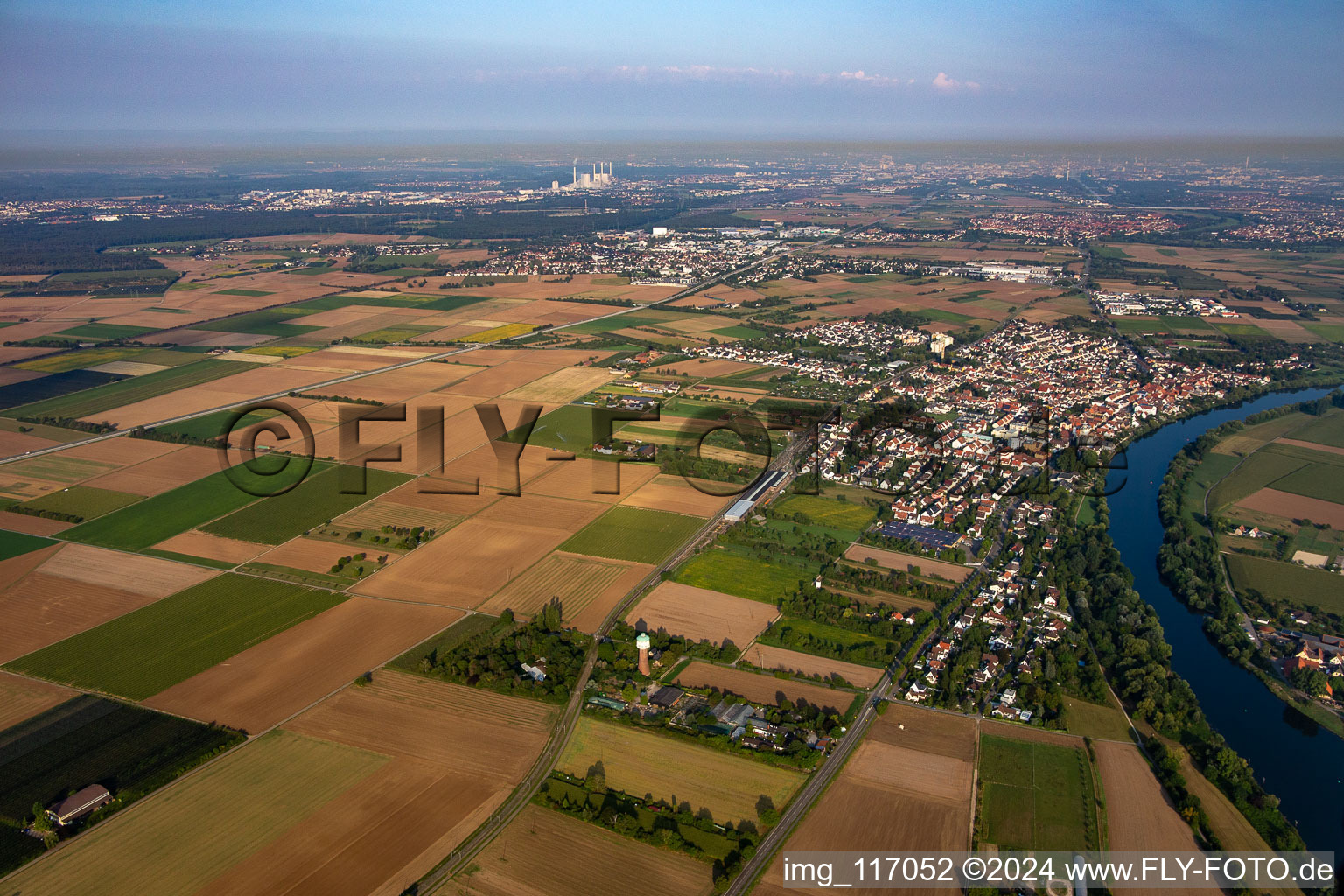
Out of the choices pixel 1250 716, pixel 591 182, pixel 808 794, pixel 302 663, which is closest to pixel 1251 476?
pixel 1250 716

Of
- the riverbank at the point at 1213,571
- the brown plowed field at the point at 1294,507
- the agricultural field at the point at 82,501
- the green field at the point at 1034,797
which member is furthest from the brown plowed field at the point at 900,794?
the agricultural field at the point at 82,501

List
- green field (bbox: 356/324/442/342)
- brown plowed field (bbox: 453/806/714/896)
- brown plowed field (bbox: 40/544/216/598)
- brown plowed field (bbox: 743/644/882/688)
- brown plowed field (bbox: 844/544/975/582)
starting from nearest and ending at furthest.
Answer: brown plowed field (bbox: 453/806/714/896), brown plowed field (bbox: 743/644/882/688), brown plowed field (bbox: 40/544/216/598), brown plowed field (bbox: 844/544/975/582), green field (bbox: 356/324/442/342)

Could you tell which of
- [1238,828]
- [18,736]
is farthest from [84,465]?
[1238,828]

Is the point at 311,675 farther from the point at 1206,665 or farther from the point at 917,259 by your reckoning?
the point at 917,259

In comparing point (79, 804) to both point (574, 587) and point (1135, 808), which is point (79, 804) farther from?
point (1135, 808)

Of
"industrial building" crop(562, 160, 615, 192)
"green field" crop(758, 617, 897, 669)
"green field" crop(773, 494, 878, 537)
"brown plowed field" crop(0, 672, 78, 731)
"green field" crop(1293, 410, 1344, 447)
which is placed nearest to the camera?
"brown plowed field" crop(0, 672, 78, 731)

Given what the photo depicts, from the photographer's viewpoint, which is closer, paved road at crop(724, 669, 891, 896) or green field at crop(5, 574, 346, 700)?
paved road at crop(724, 669, 891, 896)

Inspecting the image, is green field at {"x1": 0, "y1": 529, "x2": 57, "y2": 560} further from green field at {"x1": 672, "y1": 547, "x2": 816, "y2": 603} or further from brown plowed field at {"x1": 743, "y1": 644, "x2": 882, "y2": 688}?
brown plowed field at {"x1": 743, "y1": 644, "x2": 882, "y2": 688}

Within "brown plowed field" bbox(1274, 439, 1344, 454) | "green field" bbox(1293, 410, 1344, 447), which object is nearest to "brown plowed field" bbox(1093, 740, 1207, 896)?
"brown plowed field" bbox(1274, 439, 1344, 454)
